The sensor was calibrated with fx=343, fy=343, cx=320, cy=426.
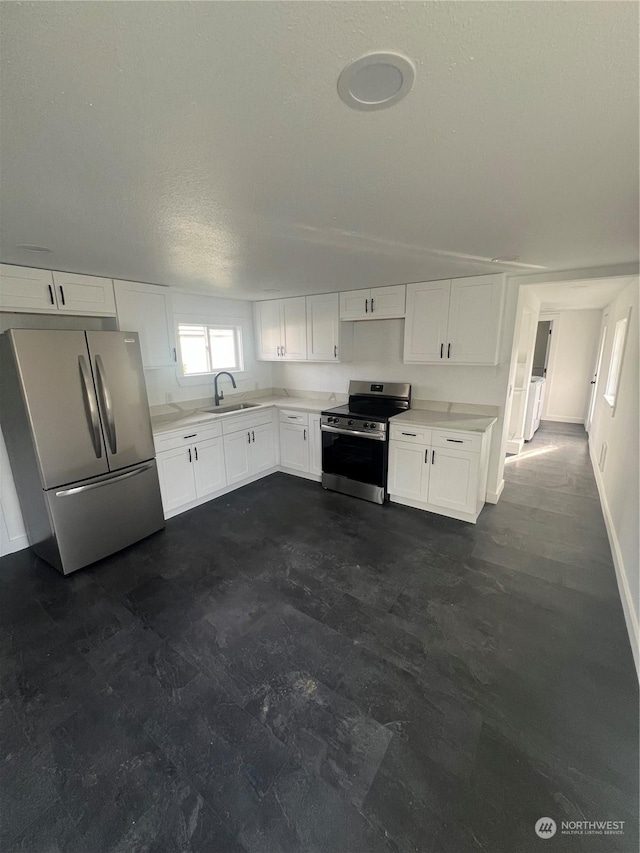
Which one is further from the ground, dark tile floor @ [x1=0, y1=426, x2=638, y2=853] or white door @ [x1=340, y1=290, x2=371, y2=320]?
white door @ [x1=340, y1=290, x2=371, y2=320]

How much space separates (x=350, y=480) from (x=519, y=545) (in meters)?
1.76

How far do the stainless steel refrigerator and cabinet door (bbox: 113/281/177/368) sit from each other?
0.51 metres

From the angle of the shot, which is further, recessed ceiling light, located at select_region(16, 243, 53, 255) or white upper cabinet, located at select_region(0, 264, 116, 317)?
white upper cabinet, located at select_region(0, 264, 116, 317)

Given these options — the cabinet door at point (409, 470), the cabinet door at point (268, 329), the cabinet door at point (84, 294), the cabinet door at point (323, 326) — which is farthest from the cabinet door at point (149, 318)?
the cabinet door at point (409, 470)

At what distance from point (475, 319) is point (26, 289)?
3.81m

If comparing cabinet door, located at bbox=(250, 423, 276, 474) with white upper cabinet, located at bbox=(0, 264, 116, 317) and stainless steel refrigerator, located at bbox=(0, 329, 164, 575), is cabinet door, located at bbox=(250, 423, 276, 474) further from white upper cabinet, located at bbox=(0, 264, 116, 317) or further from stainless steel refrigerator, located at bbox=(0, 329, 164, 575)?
white upper cabinet, located at bbox=(0, 264, 116, 317)

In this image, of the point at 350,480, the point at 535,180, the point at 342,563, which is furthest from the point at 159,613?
the point at 535,180

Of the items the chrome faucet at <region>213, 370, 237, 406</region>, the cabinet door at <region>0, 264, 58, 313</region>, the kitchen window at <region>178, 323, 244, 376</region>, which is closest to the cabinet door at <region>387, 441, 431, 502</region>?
the chrome faucet at <region>213, 370, 237, 406</region>

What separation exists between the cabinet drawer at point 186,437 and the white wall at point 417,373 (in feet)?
5.53

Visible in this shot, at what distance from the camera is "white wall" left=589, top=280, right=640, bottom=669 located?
2270mm

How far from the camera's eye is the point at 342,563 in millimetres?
2822

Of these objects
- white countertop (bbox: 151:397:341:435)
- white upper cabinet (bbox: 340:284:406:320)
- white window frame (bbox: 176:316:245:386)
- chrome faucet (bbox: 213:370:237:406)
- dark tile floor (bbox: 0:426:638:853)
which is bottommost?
dark tile floor (bbox: 0:426:638:853)

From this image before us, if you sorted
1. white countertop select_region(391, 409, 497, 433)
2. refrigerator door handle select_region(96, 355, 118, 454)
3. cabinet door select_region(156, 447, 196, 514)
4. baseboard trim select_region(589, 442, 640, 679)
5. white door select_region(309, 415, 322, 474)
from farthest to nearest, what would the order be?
white door select_region(309, 415, 322, 474)
cabinet door select_region(156, 447, 196, 514)
white countertop select_region(391, 409, 497, 433)
refrigerator door handle select_region(96, 355, 118, 454)
baseboard trim select_region(589, 442, 640, 679)

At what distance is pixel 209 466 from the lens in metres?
3.86
